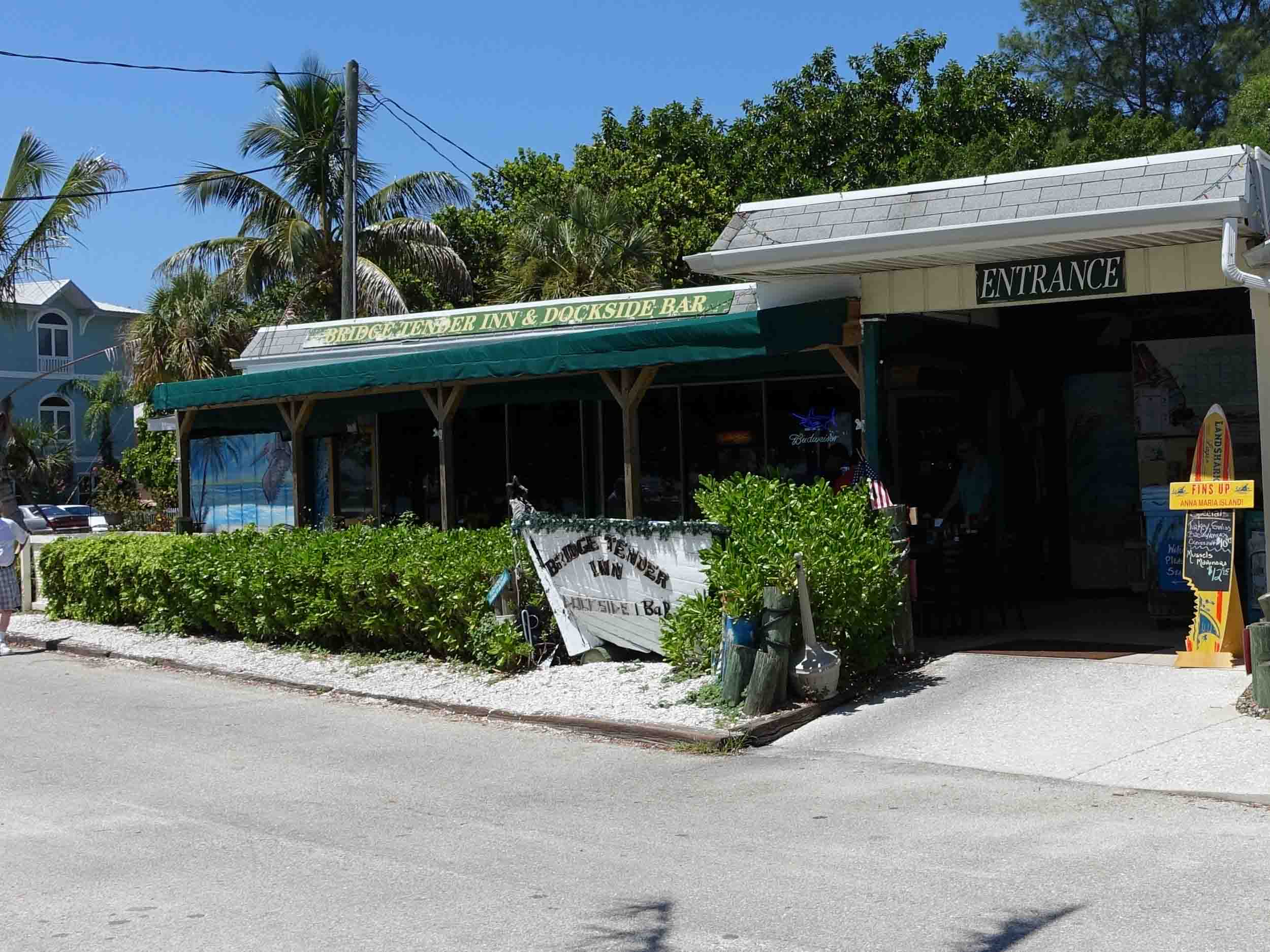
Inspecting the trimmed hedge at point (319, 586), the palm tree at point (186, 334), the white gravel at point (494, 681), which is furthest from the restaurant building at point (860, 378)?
the palm tree at point (186, 334)

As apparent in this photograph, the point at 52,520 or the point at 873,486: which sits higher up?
the point at 52,520

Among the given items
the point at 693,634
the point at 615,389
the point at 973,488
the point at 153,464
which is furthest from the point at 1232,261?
the point at 153,464

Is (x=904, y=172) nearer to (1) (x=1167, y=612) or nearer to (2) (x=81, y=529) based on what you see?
(1) (x=1167, y=612)

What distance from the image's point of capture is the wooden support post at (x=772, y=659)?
9789 millimetres

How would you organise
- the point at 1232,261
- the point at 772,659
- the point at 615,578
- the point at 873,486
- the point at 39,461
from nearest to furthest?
the point at 1232,261
the point at 772,659
the point at 873,486
the point at 615,578
the point at 39,461

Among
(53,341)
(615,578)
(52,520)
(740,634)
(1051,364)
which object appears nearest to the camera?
(740,634)

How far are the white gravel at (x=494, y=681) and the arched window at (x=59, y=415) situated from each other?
43.8 m

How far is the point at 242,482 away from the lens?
22.5m

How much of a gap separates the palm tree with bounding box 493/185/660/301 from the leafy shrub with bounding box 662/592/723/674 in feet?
56.7

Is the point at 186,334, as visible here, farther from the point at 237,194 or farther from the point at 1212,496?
the point at 1212,496

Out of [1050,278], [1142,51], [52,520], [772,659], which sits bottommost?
[772,659]

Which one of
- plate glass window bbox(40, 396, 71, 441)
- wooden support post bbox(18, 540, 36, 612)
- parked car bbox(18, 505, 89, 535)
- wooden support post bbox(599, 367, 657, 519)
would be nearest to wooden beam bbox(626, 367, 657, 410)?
wooden support post bbox(599, 367, 657, 519)

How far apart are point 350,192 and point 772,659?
56.4 ft

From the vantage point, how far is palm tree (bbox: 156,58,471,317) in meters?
29.7
